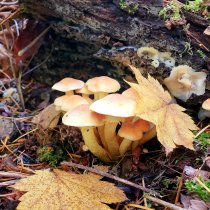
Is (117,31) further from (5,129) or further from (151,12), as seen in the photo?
(5,129)

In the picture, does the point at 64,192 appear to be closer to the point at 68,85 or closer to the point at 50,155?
the point at 50,155

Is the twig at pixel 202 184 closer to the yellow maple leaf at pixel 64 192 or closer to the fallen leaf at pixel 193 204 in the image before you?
the fallen leaf at pixel 193 204

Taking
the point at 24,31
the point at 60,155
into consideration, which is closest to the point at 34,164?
the point at 60,155

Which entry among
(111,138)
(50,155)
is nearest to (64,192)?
(111,138)

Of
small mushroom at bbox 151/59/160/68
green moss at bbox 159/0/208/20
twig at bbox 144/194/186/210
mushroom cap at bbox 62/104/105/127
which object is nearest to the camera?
twig at bbox 144/194/186/210

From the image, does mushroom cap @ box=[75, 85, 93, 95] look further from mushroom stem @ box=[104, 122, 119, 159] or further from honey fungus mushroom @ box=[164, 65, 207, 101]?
honey fungus mushroom @ box=[164, 65, 207, 101]

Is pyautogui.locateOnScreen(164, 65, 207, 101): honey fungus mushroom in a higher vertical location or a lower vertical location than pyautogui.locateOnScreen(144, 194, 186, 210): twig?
higher

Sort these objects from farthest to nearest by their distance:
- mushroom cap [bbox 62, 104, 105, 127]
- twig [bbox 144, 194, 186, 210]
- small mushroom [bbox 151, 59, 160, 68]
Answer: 1. small mushroom [bbox 151, 59, 160, 68]
2. mushroom cap [bbox 62, 104, 105, 127]
3. twig [bbox 144, 194, 186, 210]

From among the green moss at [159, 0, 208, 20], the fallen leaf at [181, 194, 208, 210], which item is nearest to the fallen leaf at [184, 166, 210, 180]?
the fallen leaf at [181, 194, 208, 210]
